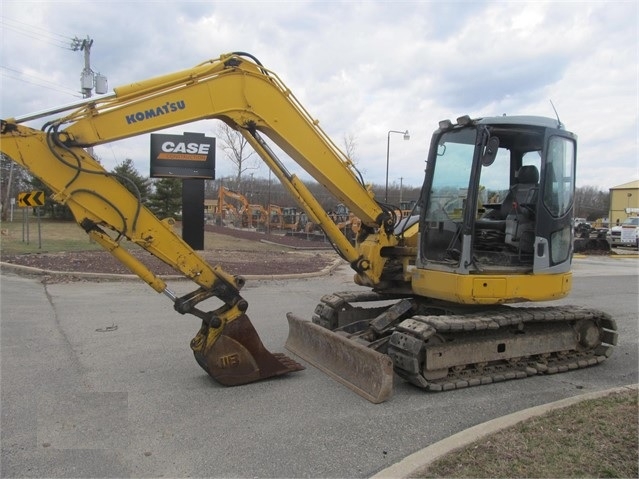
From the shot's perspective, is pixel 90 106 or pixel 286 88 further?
pixel 286 88

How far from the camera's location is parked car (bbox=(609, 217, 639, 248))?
32969mm

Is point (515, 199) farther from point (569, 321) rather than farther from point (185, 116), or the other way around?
point (185, 116)

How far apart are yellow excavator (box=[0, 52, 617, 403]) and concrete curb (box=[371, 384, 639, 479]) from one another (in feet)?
3.12

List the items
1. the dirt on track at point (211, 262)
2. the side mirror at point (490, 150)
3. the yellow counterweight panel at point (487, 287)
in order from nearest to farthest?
1. the yellow counterweight panel at point (487, 287)
2. the side mirror at point (490, 150)
3. the dirt on track at point (211, 262)

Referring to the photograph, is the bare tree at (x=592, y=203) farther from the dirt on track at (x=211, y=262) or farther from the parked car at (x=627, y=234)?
the dirt on track at (x=211, y=262)

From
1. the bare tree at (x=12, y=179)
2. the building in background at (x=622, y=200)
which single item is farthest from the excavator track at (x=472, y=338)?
the building in background at (x=622, y=200)

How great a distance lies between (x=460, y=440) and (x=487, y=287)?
2.04 m

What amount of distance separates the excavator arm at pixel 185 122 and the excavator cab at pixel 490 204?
3.64 ft

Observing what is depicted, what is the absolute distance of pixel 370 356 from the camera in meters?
5.02

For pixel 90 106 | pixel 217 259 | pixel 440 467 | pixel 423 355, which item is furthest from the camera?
pixel 217 259

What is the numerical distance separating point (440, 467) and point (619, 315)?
7.85m

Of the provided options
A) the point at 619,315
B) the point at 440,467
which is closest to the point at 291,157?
the point at 440,467

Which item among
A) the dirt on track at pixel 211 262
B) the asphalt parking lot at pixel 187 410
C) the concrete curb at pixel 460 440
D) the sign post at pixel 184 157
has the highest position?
the sign post at pixel 184 157

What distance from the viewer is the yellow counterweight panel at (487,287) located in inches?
215
